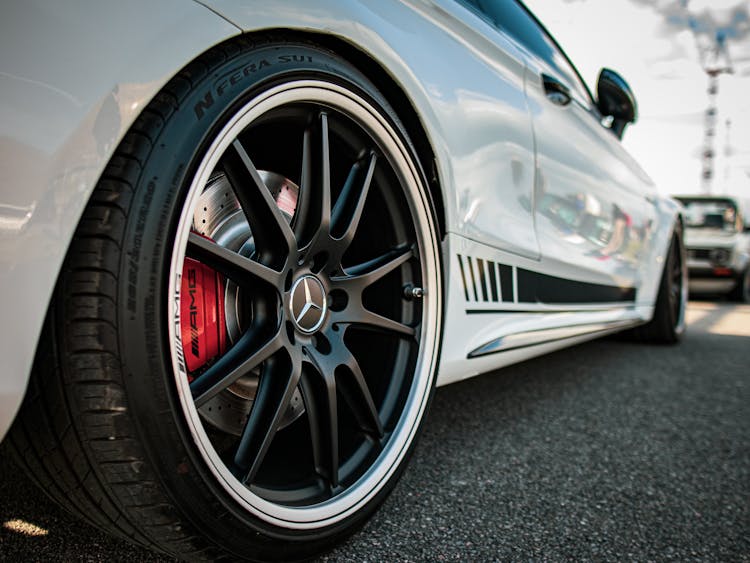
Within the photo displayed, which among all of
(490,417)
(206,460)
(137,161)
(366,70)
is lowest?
(490,417)

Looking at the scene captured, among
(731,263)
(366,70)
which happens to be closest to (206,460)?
(366,70)

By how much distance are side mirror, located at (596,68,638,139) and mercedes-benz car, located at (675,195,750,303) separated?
20.8 feet

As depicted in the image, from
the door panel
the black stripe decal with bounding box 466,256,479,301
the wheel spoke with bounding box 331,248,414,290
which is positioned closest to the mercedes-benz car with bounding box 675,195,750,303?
the door panel

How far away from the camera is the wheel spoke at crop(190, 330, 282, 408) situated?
2.99 ft

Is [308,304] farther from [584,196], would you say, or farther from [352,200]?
[584,196]

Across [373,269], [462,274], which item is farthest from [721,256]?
[373,269]

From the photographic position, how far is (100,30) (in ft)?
2.34

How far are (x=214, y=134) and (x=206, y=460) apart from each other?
439 millimetres

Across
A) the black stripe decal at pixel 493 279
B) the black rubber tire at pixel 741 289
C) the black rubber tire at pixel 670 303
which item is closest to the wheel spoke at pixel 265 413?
the black stripe decal at pixel 493 279

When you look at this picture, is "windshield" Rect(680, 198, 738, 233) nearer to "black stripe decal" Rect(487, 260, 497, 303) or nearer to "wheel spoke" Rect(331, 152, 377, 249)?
"black stripe decal" Rect(487, 260, 497, 303)

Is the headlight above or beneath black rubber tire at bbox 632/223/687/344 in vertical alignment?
above

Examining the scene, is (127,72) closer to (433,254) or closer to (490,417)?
(433,254)

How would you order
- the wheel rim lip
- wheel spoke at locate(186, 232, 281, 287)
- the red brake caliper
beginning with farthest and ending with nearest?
the red brake caliper → wheel spoke at locate(186, 232, 281, 287) → the wheel rim lip

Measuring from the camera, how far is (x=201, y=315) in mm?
1055
